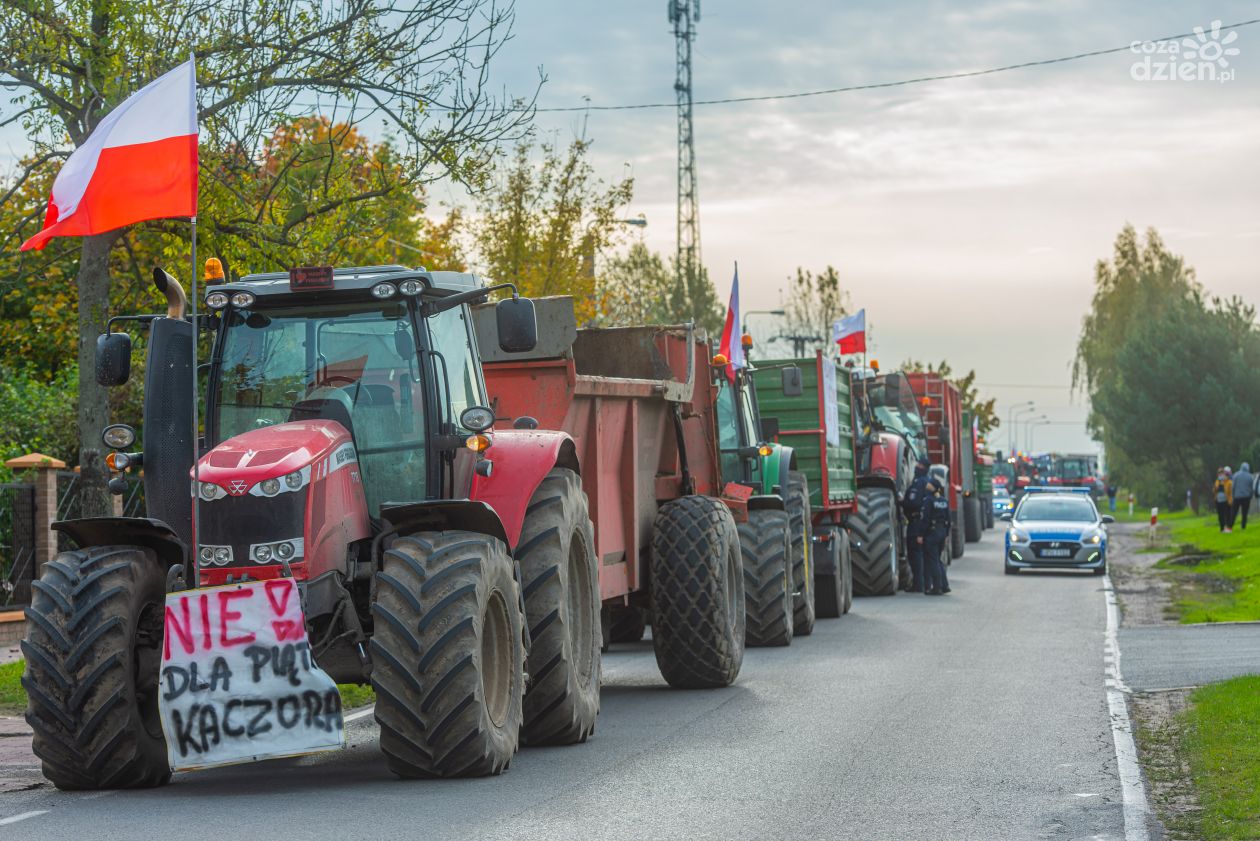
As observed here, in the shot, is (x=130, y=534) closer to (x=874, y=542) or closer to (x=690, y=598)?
(x=690, y=598)

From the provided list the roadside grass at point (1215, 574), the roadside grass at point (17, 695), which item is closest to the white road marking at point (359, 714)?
the roadside grass at point (17, 695)

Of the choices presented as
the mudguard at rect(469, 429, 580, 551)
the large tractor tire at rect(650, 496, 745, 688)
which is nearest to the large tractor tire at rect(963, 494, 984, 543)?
the large tractor tire at rect(650, 496, 745, 688)

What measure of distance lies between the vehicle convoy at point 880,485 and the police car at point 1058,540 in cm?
319

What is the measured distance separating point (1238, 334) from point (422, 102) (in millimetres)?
56406

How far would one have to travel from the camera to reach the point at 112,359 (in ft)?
31.0

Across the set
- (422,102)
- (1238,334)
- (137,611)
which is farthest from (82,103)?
(1238,334)

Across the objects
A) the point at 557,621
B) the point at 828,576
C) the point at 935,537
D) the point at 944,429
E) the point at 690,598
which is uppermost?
the point at 944,429

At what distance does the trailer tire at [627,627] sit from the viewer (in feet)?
58.3

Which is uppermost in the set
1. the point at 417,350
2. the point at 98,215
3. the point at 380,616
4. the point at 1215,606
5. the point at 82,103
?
the point at 82,103

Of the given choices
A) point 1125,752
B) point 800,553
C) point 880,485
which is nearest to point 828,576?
point 800,553

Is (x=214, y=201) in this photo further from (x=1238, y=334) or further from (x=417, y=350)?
(x=1238, y=334)

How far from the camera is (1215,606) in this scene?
77.4 ft

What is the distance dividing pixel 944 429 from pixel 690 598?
75.1 feet

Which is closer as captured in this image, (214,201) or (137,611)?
(137,611)
